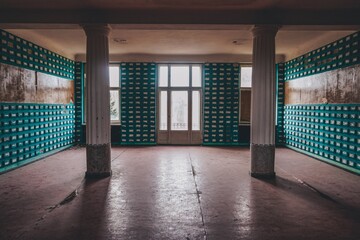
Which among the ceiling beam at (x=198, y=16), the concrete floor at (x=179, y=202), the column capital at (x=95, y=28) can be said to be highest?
the ceiling beam at (x=198, y=16)

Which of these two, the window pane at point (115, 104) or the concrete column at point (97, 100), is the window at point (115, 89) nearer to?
the window pane at point (115, 104)

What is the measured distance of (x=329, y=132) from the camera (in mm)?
6051

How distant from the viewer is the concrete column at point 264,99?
484 centimetres

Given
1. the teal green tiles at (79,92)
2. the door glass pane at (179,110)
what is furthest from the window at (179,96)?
the teal green tiles at (79,92)

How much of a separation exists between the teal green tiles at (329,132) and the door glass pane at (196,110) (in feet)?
9.92

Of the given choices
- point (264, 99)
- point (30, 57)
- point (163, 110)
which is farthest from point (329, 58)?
point (30, 57)

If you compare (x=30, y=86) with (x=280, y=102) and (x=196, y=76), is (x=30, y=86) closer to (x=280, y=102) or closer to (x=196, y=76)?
(x=196, y=76)

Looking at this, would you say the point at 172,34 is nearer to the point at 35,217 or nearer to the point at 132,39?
the point at 132,39

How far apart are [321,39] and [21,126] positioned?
742cm

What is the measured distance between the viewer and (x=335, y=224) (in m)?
2.89

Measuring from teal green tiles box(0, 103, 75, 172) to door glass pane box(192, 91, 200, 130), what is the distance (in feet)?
13.6

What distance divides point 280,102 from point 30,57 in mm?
7504

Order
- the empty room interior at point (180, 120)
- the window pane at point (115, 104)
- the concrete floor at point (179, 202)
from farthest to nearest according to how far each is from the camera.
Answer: the window pane at point (115, 104) < the empty room interior at point (180, 120) < the concrete floor at point (179, 202)

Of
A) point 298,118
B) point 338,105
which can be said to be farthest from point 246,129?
point 338,105
